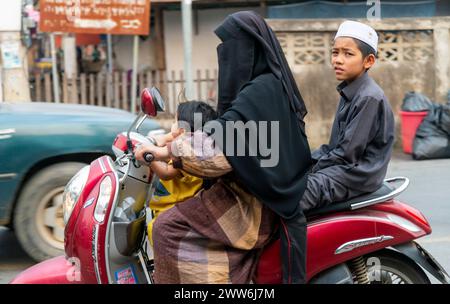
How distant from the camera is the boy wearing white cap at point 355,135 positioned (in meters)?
3.05

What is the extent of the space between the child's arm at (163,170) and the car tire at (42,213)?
223cm

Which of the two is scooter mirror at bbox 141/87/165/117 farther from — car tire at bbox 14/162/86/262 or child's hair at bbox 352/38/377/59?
car tire at bbox 14/162/86/262

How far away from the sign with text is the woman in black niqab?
799 centimetres

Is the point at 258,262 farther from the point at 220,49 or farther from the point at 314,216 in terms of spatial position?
the point at 220,49

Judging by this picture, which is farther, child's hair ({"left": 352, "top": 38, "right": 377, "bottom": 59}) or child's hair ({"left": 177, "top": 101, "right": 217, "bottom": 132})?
child's hair ({"left": 352, "top": 38, "right": 377, "bottom": 59})

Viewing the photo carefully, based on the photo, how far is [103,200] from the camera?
3037 mm

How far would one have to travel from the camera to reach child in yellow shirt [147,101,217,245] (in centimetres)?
298

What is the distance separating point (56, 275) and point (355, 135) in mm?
1535

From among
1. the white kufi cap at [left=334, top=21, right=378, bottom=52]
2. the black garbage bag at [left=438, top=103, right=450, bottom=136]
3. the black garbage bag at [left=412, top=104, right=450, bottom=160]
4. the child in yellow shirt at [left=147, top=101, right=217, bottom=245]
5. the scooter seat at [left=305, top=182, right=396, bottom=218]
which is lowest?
the black garbage bag at [left=412, top=104, right=450, bottom=160]

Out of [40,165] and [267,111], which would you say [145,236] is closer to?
[267,111]

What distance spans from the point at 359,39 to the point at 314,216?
904mm

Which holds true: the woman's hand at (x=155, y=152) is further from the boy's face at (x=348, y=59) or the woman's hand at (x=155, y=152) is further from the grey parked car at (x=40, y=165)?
the grey parked car at (x=40, y=165)

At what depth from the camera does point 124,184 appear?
3107 mm

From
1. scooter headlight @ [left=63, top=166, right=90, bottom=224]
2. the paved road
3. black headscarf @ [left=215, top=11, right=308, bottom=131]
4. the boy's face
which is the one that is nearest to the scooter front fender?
scooter headlight @ [left=63, top=166, right=90, bottom=224]
